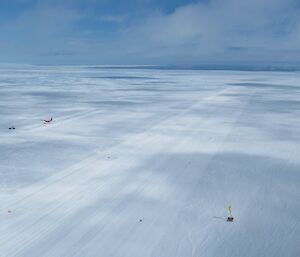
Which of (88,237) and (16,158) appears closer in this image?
(88,237)

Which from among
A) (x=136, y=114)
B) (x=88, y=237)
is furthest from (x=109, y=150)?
(x=136, y=114)

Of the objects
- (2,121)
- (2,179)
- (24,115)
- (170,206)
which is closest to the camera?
(170,206)

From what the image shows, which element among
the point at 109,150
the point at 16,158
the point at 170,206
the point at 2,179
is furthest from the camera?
the point at 109,150

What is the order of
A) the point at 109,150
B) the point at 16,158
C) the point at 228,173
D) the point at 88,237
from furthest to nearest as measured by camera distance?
the point at 109,150
the point at 16,158
the point at 228,173
the point at 88,237

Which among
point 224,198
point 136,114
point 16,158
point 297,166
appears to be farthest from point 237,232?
point 136,114

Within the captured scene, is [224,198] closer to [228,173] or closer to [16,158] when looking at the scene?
[228,173]

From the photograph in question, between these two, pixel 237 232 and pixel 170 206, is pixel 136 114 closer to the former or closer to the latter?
pixel 170 206

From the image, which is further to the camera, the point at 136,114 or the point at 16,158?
the point at 136,114
